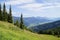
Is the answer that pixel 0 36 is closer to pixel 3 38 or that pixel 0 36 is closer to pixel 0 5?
pixel 3 38

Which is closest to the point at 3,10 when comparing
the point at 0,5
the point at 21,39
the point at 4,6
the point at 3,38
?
the point at 4,6

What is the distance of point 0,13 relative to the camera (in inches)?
4481

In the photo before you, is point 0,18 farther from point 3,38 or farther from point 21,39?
point 3,38

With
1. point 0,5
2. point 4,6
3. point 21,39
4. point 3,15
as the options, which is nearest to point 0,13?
point 3,15

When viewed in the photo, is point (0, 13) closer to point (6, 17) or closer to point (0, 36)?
point (6, 17)

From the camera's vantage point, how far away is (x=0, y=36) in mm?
38875

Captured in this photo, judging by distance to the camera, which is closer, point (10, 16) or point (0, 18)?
point (0, 18)

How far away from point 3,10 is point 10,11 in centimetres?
820

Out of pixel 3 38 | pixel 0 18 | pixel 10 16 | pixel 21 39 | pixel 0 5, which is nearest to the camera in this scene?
pixel 3 38

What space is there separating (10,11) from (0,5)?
10.3 metres

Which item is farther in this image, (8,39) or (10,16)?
(10,16)

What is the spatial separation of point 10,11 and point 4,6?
6.18 m

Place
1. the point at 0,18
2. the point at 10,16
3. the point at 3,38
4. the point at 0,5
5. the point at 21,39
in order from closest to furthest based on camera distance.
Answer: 1. the point at 3,38
2. the point at 21,39
3. the point at 0,18
4. the point at 10,16
5. the point at 0,5

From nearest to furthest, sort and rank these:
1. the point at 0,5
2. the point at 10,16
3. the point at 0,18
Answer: the point at 0,18
the point at 10,16
the point at 0,5
